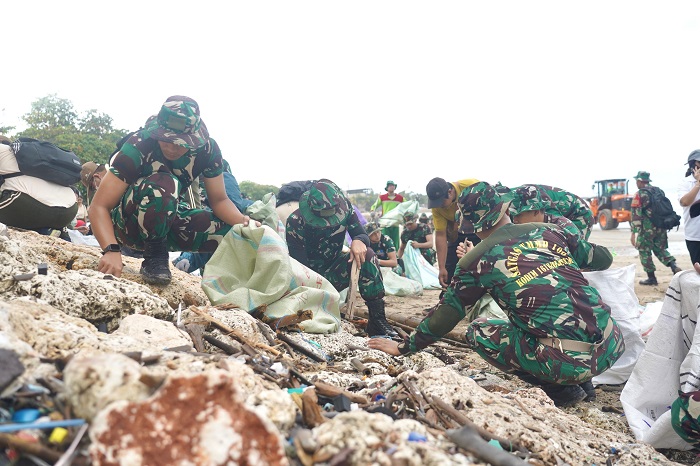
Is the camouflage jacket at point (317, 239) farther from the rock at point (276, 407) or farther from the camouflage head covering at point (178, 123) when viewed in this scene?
the rock at point (276, 407)

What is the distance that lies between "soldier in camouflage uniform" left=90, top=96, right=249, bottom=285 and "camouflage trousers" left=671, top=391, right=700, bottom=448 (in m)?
2.95

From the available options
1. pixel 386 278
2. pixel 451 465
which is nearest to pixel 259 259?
pixel 451 465

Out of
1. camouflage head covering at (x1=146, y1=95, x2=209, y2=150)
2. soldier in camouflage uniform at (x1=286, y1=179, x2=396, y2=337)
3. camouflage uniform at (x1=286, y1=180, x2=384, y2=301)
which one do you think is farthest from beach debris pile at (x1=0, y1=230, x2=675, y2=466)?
camouflage uniform at (x1=286, y1=180, x2=384, y2=301)

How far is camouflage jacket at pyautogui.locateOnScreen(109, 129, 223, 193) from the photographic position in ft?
12.2

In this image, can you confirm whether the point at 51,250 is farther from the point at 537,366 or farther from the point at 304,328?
the point at 537,366

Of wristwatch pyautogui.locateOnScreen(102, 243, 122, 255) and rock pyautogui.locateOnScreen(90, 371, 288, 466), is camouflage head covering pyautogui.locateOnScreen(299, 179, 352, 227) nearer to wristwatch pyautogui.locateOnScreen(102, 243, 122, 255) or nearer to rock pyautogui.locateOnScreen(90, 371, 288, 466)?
wristwatch pyautogui.locateOnScreen(102, 243, 122, 255)

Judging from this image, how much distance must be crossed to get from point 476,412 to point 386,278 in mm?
6100

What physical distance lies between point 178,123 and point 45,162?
1.19 meters

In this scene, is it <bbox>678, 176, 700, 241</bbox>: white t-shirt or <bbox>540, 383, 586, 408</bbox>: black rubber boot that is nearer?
<bbox>540, 383, 586, 408</bbox>: black rubber boot

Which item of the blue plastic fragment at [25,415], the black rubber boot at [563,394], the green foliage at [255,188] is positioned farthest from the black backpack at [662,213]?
the green foliage at [255,188]

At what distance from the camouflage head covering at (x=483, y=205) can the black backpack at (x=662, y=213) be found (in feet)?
21.5

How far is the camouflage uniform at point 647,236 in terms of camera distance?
8609 millimetres

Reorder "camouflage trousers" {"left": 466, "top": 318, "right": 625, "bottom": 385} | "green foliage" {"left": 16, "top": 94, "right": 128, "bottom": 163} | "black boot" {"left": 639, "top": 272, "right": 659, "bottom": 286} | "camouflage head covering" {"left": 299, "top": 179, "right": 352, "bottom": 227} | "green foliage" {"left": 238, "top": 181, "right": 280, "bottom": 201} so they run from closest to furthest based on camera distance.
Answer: "camouflage trousers" {"left": 466, "top": 318, "right": 625, "bottom": 385} < "camouflage head covering" {"left": 299, "top": 179, "right": 352, "bottom": 227} < "black boot" {"left": 639, "top": 272, "right": 659, "bottom": 286} < "green foliage" {"left": 16, "top": 94, "right": 128, "bottom": 163} < "green foliage" {"left": 238, "top": 181, "right": 280, "bottom": 201}

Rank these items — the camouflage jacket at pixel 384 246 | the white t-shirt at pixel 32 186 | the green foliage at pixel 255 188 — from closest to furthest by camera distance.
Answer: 1. the white t-shirt at pixel 32 186
2. the camouflage jacket at pixel 384 246
3. the green foliage at pixel 255 188
